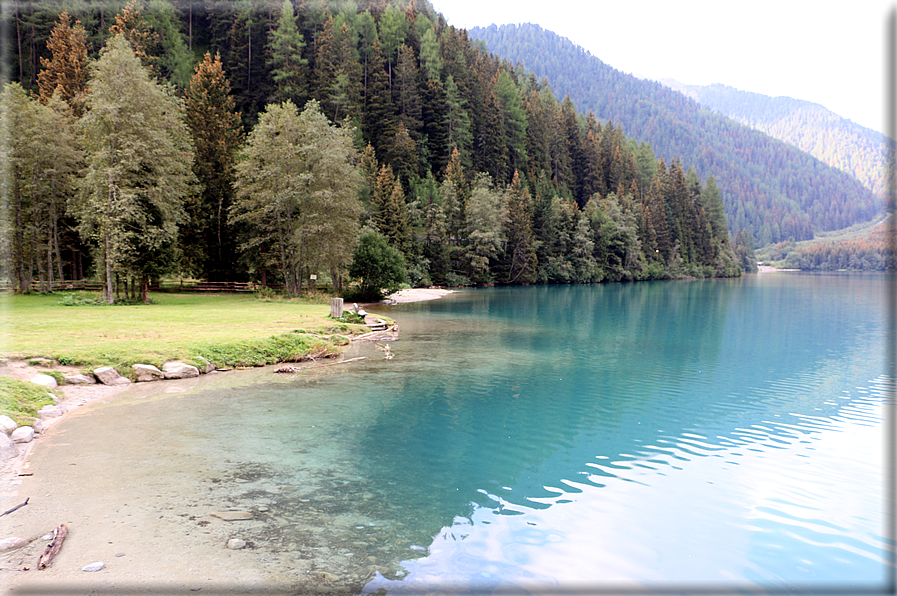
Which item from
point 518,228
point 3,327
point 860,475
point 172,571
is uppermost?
point 518,228

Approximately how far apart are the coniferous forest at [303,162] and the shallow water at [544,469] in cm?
1549

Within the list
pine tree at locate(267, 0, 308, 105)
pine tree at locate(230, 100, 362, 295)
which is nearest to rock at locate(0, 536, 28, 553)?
pine tree at locate(230, 100, 362, 295)

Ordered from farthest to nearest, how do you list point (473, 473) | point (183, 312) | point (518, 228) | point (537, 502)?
point (518, 228) < point (183, 312) < point (473, 473) < point (537, 502)

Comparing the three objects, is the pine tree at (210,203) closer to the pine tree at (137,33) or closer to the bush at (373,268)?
the bush at (373,268)

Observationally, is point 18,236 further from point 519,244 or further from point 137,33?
point 519,244

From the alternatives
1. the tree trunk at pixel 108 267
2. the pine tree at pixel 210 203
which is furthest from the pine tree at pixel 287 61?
the tree trunk at pixel 108 267

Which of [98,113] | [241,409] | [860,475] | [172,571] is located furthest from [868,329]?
[98,113]

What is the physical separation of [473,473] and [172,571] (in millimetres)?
5436

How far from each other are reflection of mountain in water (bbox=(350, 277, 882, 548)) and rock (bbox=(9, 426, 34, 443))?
652 centimetres

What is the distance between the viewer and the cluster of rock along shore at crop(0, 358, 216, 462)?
10.1 meters

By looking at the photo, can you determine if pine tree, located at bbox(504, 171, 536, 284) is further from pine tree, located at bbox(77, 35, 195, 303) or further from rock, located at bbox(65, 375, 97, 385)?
rock, located at bbox(65, 375, 97, 385)

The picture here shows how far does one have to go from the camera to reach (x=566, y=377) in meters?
19.3

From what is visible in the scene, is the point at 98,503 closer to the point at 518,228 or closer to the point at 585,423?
the point at 585,423

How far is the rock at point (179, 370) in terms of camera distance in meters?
16.9
